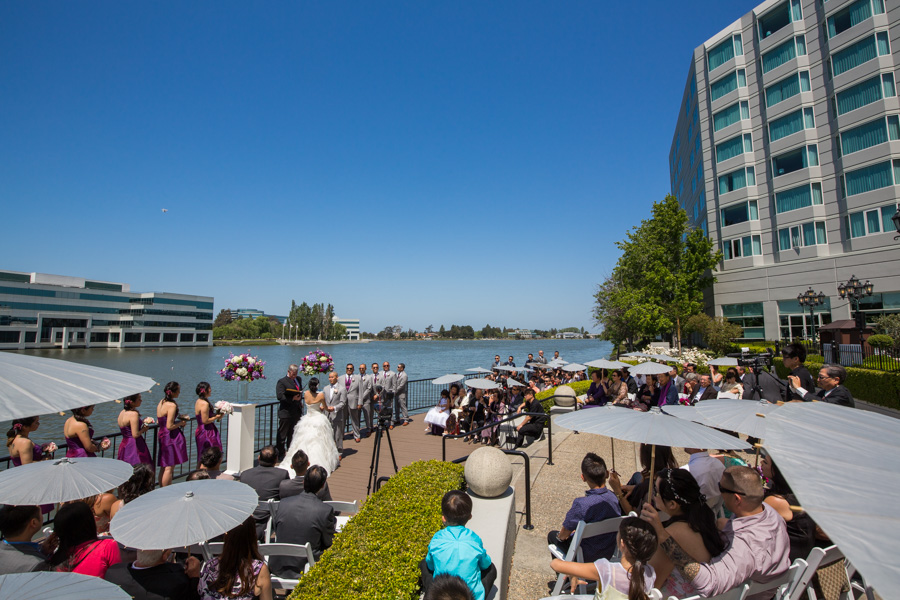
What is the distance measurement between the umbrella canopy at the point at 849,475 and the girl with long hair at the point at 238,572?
10.6ft

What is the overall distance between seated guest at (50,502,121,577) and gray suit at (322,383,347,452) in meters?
6.68

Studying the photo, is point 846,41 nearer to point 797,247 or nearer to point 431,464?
point 797,247

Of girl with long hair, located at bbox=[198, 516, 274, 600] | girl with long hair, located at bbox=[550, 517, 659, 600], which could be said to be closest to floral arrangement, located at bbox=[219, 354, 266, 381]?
girl with long hair, located at bbox=[198, 516, 274, 600]

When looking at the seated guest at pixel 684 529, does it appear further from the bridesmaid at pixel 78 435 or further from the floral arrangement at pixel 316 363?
the floral arrangement at pixel 316 363

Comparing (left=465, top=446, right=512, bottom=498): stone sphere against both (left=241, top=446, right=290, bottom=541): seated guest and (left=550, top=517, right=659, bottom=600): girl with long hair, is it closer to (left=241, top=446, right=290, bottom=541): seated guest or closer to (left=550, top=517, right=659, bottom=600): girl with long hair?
(left=550, top=517, right=659, bottom=600): girl with long hair

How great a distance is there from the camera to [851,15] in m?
26.8

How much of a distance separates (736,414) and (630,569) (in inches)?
105

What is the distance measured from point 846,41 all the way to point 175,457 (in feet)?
131

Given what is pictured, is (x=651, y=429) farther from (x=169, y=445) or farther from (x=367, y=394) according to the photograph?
(x=367, y=394)

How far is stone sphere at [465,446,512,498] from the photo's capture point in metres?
5.01

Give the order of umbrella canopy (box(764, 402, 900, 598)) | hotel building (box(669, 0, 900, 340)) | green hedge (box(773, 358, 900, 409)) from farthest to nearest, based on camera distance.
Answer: hotel building (box(669, 0, 900, 340))
green hedge (box(773, 358, 900, 409))
umbrella canopy (box(764, 402, 900, 598))

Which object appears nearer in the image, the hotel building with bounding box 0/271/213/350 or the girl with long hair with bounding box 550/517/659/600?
the girl with long hair with bounding box 550/517/659/600

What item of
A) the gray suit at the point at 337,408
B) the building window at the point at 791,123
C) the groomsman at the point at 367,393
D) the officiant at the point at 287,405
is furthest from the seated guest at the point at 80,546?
the building window at the point at 791,123

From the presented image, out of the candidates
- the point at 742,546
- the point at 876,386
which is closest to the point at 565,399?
the point at 742,546
